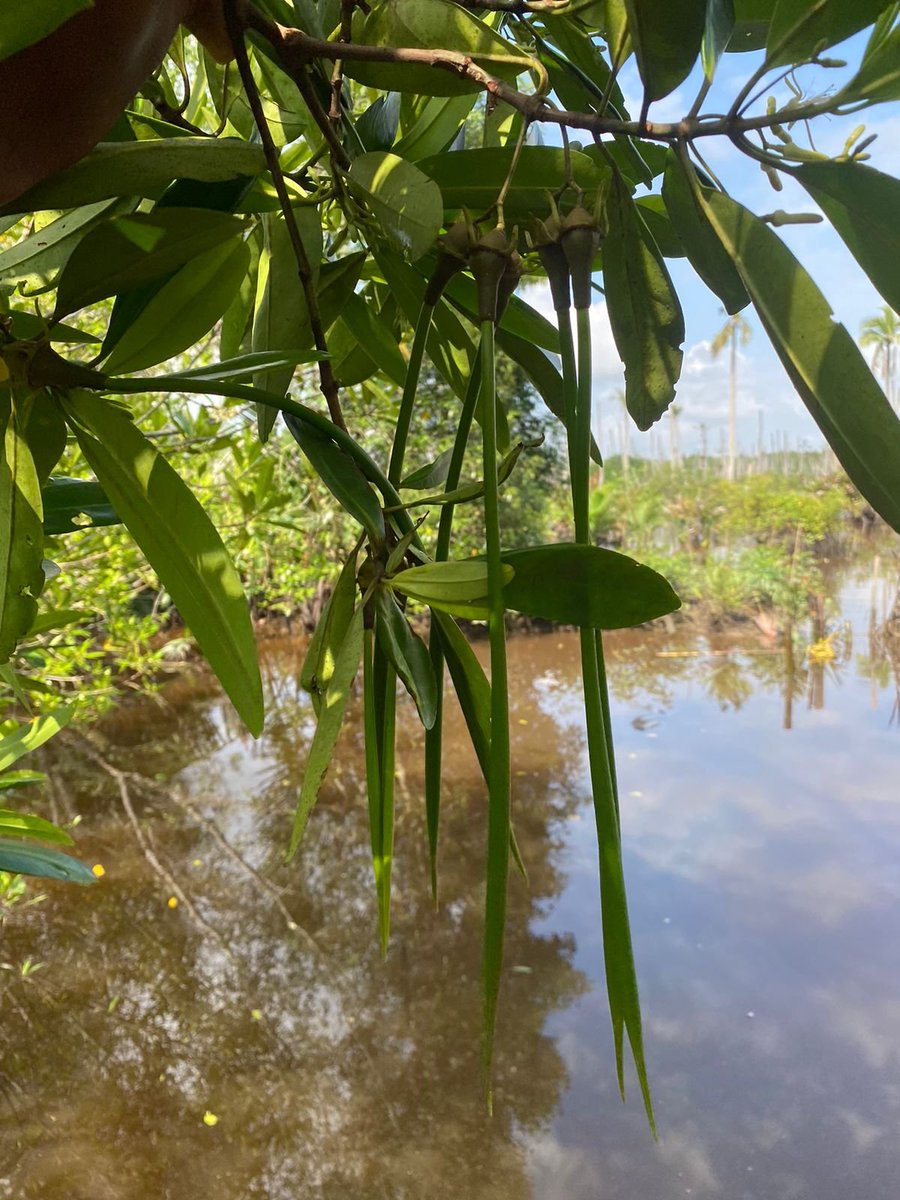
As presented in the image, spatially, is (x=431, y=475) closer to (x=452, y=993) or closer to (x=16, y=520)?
(x=16, y=520)

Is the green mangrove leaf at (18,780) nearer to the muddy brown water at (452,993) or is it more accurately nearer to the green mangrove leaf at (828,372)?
the green mangrove leaf at (828,372)

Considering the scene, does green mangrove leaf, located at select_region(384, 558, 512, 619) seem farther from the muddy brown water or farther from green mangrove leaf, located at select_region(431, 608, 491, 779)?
the muddy brown water

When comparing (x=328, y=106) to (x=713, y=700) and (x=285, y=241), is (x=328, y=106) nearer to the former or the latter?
(x=285, y=241)

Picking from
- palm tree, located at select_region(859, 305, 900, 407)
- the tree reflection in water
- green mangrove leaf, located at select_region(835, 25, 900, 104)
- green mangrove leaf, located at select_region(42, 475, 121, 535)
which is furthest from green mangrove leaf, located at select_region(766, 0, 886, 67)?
palm tree, located at select_region(859, 305, 900, 407)

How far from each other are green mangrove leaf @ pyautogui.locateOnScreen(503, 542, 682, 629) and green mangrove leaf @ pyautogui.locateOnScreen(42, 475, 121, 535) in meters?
0.17

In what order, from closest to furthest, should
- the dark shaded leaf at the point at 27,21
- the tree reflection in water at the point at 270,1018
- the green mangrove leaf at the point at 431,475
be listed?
the dark shaded leaf at the point at 27,21 < the green mangrove leaf at the point at 431,475 < the tree reflection in water at the point at 270,1018

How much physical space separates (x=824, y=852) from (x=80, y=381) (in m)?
3.04

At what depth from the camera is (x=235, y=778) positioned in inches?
→ 134

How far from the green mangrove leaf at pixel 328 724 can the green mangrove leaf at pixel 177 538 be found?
19mm

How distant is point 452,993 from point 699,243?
2.26m

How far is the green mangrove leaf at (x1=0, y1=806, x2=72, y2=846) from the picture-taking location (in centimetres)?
49

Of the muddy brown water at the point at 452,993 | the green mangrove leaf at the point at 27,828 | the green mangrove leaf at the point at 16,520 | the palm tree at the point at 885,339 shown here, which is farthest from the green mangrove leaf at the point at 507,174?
the palm tree at the point at 885,339

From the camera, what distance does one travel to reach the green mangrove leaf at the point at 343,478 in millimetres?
202

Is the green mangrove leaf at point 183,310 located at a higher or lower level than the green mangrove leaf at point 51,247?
lower
